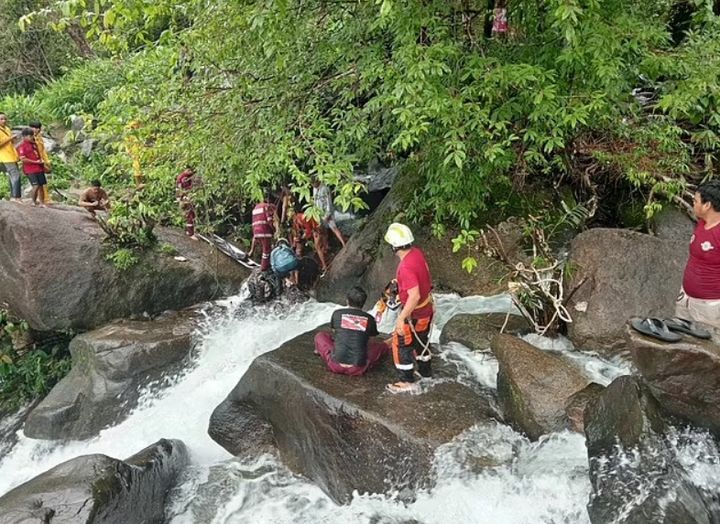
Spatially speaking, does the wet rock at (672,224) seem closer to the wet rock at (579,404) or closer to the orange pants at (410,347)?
the wet rock at (579,404)

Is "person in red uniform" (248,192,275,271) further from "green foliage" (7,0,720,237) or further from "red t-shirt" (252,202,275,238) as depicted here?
"green foliage" (7,0,720,237)

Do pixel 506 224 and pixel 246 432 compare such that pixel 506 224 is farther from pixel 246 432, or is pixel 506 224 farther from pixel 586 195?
pixel 246 432

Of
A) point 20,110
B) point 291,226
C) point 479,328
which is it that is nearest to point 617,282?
point 479,328

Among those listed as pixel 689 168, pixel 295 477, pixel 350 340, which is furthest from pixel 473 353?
pixel 689 168

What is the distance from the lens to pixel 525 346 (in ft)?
20.0

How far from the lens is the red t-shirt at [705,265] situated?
15.4 feet

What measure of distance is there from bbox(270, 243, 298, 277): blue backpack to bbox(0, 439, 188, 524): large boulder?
14.1 ft

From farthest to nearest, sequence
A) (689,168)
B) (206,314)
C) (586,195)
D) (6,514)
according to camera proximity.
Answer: (206,314)
(586,195)
(689,168)
(6,514)

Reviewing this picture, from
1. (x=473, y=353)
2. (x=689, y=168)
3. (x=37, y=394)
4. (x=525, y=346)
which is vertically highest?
(x=689, y=168)

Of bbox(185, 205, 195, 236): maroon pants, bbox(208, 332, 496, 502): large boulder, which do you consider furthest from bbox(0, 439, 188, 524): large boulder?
bbox(185, 205, 195, 236): maroon pants

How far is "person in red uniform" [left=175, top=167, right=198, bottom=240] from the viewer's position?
8.97 m

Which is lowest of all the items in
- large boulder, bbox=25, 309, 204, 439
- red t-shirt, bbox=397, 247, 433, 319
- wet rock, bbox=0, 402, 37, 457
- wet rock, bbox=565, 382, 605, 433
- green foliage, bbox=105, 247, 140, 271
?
wet rock, bbox=0, 402, 37, 457

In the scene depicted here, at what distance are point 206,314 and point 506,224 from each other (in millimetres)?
5265

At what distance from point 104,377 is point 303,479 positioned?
3804mm
